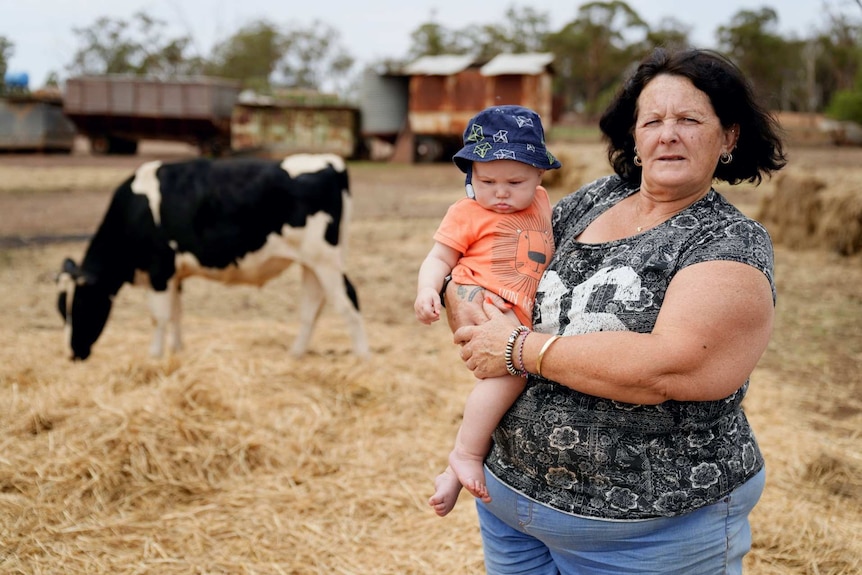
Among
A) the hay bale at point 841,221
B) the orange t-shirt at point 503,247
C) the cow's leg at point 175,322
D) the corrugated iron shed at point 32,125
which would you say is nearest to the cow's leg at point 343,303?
the cow's leg at point 175,322

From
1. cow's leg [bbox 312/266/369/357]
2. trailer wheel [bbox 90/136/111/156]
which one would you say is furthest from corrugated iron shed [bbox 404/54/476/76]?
cow's leg [bbox 312/266/369/357]

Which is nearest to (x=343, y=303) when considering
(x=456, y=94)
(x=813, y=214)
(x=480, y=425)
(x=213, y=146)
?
(x=480, y=425)

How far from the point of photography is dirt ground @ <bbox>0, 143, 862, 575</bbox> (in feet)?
10.7

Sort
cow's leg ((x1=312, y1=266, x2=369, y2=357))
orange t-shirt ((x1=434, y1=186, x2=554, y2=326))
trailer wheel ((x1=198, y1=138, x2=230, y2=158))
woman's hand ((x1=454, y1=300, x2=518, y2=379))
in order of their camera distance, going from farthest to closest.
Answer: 1. trailer wheel ((x1=198, y1=138, x2=230, y2=158))
2. cow's leg ((x1=312, y1=266, x2=369, y2=357))
3. orange t-shirt ((x1=434, y1=186, x2=554, y2=326))
4. woman's hand ((x1=454, y1=300, x2=518, y2=379))

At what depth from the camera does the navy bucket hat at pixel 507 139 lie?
2156mm

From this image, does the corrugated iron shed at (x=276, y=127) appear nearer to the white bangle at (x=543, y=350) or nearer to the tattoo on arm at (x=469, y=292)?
the tattoo on arm at (x=469, y=292)

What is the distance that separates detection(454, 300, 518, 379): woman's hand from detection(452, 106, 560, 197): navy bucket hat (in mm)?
421

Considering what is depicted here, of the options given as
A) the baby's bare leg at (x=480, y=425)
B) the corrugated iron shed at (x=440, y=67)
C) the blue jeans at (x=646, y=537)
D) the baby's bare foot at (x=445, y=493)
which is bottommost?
the baby's bare foot at (x=445, y=493)

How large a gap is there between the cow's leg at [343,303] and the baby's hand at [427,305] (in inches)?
155

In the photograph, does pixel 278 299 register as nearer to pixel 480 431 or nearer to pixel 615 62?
pixel 480 431

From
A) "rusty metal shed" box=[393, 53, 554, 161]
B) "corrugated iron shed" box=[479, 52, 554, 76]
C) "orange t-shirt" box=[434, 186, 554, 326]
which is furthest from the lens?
"rusty metal shed" box=[393, 53, 554, 161]

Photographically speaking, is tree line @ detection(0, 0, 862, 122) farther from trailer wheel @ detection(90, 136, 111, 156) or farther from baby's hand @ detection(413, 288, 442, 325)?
baby's hand @ detection(413, 288, 442, 325)

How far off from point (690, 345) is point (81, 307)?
5.42 m

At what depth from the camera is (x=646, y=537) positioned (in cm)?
186
